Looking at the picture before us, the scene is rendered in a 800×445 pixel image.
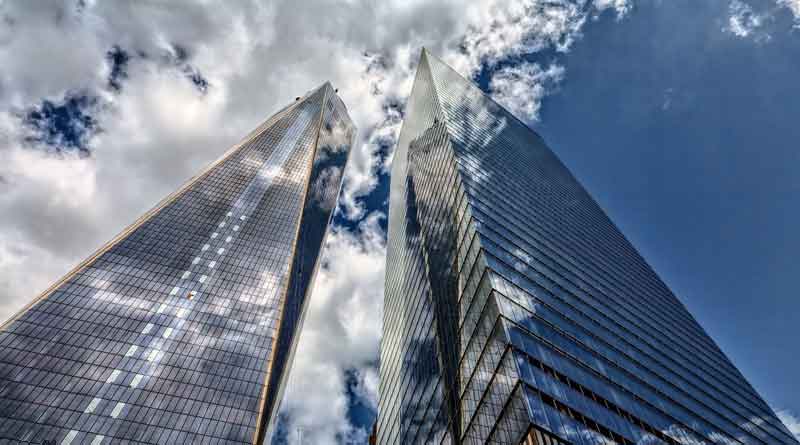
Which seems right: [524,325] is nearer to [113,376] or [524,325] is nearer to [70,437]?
[70,437]

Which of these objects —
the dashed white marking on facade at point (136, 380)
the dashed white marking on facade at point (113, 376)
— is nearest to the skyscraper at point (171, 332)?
the dashed white marking on facade at point (136, 380)

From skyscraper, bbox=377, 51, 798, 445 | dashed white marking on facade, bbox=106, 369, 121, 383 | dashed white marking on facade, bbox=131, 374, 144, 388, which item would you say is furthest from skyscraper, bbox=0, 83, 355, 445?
skyscraper, bbox=377, 51, 798, 445

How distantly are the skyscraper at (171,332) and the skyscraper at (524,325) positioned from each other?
24.4 meters

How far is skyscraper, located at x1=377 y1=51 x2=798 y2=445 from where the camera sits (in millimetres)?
35688

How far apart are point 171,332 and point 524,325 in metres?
65.2

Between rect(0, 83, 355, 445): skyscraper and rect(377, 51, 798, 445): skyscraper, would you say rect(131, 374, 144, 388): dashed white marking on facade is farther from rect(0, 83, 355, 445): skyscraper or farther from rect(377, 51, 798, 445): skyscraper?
rect(377, 51, 798, 445): skyscraper

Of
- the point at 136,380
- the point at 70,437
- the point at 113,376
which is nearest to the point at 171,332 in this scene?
the point at 136,380

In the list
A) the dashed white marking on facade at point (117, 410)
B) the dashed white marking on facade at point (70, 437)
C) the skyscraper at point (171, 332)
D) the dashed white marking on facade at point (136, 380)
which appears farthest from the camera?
the dashed white marking on facade at point (136, 380)

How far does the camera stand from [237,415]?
6856 cm

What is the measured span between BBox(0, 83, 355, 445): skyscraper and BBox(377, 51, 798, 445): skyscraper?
24386mm

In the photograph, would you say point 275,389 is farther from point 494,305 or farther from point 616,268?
point 616,268

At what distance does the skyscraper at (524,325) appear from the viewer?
117 ft

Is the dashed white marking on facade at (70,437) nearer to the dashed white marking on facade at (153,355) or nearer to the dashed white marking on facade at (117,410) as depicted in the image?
the dashed white marking on facade at (117,410)

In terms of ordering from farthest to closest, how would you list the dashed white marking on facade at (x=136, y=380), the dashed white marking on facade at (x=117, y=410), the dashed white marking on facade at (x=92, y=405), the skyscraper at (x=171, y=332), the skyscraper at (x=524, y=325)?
the dashed white marking on facade at (x=136, y=380) < the skyscraper at (x=171, y=332) < the dashed white marking on facade at (x=117, y=410) < the dashed white marking on facade at (x=92, y=405) < the skyscraper at (x=524, y=325)
